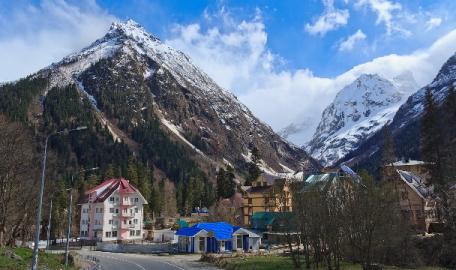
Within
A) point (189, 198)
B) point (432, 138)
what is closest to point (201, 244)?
point (432, 138)

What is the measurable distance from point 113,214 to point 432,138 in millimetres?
77069

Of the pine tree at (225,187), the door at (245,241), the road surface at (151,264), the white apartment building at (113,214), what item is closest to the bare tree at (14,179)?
the road surface at (151,264)

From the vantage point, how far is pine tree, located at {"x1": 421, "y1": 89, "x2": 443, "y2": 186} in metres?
59.2

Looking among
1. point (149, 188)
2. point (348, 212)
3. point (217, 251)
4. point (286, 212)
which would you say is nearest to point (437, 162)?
point (286, 212)

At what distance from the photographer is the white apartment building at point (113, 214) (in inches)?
4323

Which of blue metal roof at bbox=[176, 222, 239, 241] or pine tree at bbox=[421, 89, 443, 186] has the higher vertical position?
pine tree at bbox=[421, 89, 443, 186]

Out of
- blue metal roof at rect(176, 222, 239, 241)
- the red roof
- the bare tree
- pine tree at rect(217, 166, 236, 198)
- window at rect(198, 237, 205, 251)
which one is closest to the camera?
the bare tree

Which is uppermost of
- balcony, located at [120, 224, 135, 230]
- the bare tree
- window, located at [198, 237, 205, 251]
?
the bare tree

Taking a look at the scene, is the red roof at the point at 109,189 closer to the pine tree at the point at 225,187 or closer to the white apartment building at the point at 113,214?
the white apartment building at the point at 113,214

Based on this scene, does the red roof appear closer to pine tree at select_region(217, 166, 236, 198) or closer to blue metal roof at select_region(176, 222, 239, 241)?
pine tree at select_region(217, 166, 236, 198)

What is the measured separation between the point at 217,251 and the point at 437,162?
118 feet

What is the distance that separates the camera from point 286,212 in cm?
Answer: 4697

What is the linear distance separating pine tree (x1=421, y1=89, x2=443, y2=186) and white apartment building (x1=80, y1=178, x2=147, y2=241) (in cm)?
7324

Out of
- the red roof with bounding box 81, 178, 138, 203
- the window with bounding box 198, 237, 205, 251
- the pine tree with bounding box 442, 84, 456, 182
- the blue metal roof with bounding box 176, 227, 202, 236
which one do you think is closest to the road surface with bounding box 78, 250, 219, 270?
the blue metal roof with bounding box 176, 227, 202, 236
